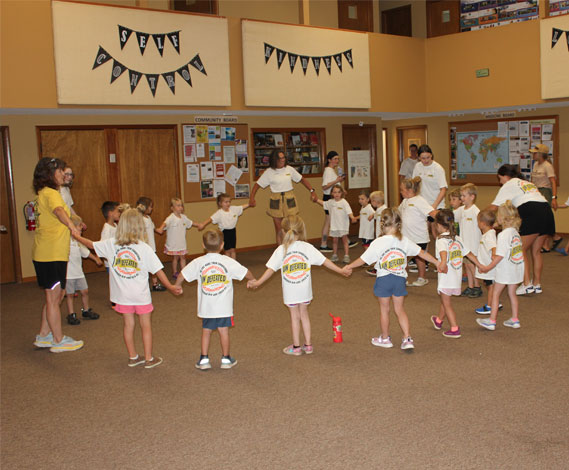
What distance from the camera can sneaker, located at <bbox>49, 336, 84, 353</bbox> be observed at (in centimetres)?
575

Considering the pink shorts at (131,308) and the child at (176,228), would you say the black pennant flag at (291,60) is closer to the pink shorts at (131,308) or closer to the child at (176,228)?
the child at (176,228)

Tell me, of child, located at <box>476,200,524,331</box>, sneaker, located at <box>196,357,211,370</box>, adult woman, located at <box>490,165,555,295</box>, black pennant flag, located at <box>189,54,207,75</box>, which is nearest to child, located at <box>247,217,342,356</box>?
sneaker, located at <box>196,357,211,370</box>

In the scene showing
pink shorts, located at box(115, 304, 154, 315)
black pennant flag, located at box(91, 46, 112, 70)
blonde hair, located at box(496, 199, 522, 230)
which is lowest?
pink shorts, located at box(115, 304, 154, 315)

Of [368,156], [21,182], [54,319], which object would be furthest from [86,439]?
[368,156]

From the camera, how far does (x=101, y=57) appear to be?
852cm

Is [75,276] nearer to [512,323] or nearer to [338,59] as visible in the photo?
[512,323]

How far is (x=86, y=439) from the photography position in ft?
12.8

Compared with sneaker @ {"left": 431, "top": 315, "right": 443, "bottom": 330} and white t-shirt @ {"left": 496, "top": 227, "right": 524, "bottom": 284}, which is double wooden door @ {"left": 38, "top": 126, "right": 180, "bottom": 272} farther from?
white t-shirt @ {"left": 496, "top": 227, "right": 524, "bottom": 284}

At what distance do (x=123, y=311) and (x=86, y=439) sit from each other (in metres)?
1.33

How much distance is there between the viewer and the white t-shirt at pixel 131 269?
500cm

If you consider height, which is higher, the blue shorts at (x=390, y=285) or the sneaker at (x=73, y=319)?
the blue shorts at (x=390, y=285)

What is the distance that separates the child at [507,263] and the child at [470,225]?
1.10 metres

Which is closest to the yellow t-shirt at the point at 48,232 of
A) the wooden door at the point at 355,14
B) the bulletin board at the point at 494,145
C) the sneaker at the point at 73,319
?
the sneaker at the point at 73,319

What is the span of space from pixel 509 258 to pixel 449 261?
593 mm
